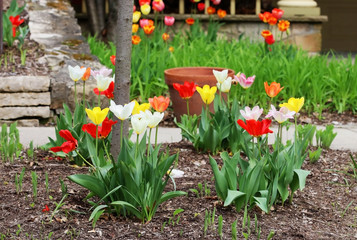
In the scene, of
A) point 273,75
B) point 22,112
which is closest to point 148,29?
point 273,75

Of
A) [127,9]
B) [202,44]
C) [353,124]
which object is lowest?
[353,124]

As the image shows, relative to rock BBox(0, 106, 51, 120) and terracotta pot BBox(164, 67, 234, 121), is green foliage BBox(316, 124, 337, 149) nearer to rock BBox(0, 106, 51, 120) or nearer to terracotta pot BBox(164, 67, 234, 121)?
terracotta pot BBox(164, 67, 234, 121)

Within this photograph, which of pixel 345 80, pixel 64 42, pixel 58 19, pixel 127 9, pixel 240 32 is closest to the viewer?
pixel 127 9

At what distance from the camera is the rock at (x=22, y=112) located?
481 centimetres

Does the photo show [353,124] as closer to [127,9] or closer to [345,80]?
[345,80]

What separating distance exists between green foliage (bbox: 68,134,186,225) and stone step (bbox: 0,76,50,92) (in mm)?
2309

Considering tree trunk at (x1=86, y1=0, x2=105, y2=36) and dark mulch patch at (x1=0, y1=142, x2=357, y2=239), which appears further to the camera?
tree trunk at (x1=86, y1=0, x2=105, y2=36)

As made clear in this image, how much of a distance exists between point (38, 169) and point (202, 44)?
3.54 metres

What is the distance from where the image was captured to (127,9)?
293 cm

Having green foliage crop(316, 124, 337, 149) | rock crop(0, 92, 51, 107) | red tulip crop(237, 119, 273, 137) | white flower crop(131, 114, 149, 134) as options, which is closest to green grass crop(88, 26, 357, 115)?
rock crop(0, 92, 51, 107)

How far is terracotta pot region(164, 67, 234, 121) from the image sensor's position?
455cm

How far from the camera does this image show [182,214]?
273 centimetres

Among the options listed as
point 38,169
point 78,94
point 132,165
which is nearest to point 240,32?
point 78,94

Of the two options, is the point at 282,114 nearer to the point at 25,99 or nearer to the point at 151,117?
the point at 151,117
